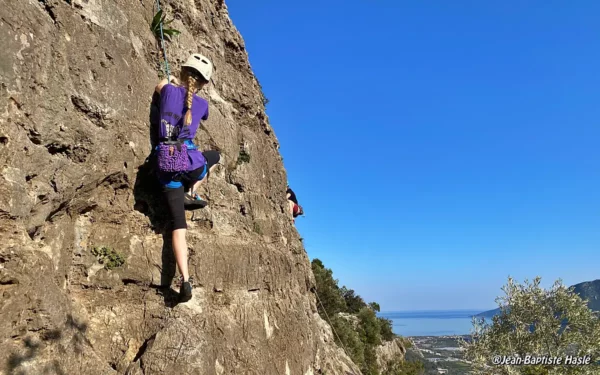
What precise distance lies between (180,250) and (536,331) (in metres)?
20.0

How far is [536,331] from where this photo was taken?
20141 mm

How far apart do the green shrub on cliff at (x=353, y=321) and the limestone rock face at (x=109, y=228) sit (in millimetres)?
25814

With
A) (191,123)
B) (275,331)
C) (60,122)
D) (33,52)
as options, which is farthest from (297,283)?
(33,52)

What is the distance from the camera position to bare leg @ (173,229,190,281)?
6.59m

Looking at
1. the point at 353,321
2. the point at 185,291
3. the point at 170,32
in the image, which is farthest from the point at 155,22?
the point at 353,321

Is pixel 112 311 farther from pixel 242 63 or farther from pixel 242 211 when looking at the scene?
pixel 242 63

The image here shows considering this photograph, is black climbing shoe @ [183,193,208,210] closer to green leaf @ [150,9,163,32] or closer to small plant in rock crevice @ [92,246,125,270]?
small plant in rock crevice @ [92,246,125,270]

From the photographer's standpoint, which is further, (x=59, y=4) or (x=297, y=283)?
(x=297, y=283)

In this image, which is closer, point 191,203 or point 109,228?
point 109,228

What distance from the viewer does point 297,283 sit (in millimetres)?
11531

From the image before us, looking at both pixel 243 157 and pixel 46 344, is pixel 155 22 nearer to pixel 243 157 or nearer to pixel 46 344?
pixel 243 157

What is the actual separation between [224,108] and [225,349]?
6.01 metres

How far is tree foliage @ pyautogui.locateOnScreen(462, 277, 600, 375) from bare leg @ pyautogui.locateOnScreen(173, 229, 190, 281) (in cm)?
1761

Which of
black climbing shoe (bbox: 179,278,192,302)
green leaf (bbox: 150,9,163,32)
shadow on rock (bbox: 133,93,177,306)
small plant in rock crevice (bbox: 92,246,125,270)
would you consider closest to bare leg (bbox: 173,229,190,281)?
black climbing shoe (bbox: 179,278,192,302)
